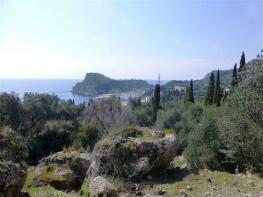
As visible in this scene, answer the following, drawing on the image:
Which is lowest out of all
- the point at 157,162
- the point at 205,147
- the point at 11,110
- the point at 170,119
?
the point at 170,119

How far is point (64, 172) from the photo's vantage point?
47.8ft

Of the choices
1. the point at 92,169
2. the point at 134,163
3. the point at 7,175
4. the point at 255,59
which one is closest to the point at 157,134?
the point at 134,163

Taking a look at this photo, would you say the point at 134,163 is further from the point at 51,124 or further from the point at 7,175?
the point at 51,124

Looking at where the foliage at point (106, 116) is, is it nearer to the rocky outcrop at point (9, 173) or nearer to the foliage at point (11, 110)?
the foliage at point (11, 110)

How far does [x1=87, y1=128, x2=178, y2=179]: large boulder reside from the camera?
14211 millimetres

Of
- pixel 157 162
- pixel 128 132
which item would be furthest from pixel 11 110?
pixel 157 162

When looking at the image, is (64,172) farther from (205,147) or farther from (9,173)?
(205,147)

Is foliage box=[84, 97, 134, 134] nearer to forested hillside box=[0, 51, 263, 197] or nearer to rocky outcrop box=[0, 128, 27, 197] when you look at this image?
forested hillside box=[0, 51, 263, 197]

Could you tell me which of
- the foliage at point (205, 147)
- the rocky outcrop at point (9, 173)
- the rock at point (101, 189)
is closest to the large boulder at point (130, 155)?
the rock at point (101, 189)

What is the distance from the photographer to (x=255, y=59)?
1206 cm

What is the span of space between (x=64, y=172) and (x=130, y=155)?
2.90m

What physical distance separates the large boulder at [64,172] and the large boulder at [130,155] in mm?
884

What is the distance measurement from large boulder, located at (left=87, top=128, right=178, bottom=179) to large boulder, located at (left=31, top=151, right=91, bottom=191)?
884 millimetres

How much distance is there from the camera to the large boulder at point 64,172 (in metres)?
13.5
